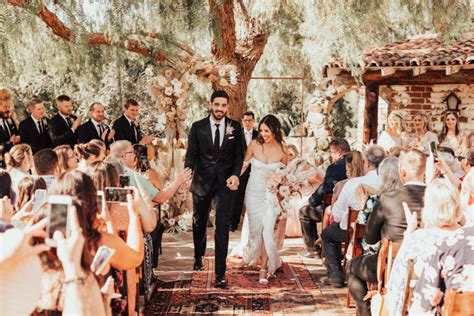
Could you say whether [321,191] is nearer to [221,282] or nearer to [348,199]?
[348,199]

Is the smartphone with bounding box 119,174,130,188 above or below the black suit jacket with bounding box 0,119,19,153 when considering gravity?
below

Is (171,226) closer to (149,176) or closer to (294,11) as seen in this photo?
(149,176)

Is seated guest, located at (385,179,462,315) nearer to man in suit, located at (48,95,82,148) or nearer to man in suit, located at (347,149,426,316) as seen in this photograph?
→ man in suit, located at (347,149,426,316)

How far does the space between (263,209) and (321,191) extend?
880mm

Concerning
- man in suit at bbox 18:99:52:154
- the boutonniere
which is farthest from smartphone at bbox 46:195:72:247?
man in suit at bbox 18:99:52:154

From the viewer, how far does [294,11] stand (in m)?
11.5

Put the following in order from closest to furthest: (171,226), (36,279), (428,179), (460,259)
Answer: (36,279)
(460,259)
(428,179)
(171,226)

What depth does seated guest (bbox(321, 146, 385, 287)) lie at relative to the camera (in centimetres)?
667

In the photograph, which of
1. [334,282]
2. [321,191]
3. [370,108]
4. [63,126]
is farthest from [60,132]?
[370,108]

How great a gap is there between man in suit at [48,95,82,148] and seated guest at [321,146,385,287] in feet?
11.3

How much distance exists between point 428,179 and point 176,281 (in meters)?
3.04

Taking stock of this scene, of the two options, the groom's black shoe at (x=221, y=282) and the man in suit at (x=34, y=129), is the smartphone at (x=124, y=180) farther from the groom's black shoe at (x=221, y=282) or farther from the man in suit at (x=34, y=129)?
the man in suit at (x=34, y=129)

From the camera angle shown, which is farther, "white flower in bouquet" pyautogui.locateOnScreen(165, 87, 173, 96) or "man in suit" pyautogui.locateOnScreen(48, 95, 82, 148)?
"white flower in bouquet" pyautogui.locateOnScreen(165, 87, 173, 96)

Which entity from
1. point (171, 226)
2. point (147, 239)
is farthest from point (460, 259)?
point (171, 226)
